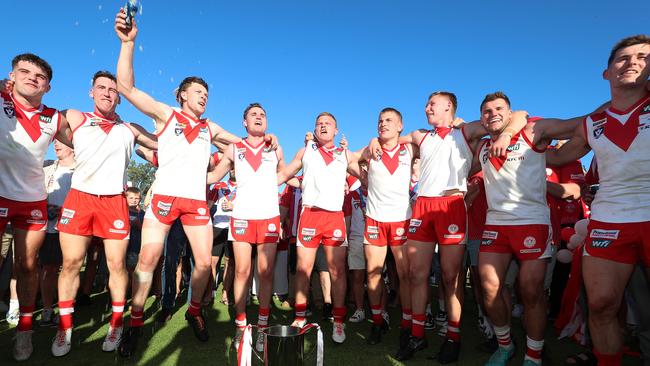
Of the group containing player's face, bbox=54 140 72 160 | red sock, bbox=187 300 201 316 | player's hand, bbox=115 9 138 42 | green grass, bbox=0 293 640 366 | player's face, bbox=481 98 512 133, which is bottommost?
green grass, bbox=0 293 640 366

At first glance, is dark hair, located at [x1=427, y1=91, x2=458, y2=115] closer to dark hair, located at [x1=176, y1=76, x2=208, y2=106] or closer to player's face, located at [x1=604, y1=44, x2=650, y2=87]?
player's face, located at [x1=604, y1=44, x2=650, y2=87]

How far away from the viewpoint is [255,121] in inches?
195

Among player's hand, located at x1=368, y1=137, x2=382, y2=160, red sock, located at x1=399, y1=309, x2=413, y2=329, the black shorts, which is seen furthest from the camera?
the black shorts

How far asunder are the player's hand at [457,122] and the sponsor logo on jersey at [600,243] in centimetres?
200

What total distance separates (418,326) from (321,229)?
1.62 m

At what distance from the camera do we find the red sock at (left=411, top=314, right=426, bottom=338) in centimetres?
416

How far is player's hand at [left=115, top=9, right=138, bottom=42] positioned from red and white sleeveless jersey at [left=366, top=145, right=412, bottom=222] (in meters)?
3.20

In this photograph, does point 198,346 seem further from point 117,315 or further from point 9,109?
point 9,109

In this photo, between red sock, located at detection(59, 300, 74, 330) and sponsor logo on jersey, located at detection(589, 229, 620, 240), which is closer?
sponsor logo on jersey, located at detection(589, 229, 620, 240)

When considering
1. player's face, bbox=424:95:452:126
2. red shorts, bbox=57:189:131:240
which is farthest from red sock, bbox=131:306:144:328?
player's face, bbox=424:95:452:126

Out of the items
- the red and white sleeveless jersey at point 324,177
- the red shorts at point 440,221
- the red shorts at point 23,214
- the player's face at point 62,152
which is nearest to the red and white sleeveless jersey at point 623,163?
the red shorts at point 440,221

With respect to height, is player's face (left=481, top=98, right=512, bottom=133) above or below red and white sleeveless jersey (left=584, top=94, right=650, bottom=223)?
above

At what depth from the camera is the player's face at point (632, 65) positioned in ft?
9.34

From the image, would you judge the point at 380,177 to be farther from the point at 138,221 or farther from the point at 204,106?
the point at 138,221
